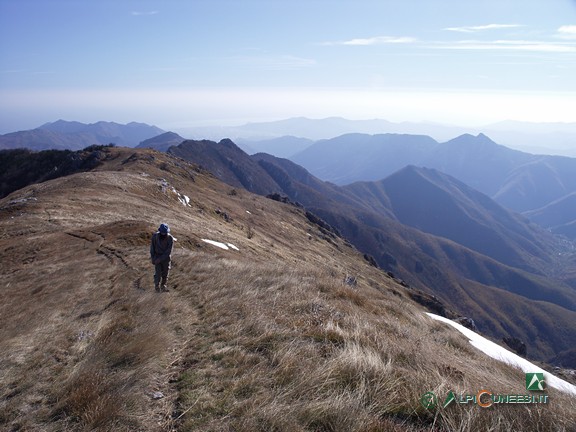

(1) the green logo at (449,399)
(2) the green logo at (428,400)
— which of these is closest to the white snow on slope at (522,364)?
(1) the green logo at (449,399)

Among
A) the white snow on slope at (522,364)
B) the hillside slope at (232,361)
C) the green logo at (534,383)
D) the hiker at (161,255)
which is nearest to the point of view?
the hillside slope at (232,361)

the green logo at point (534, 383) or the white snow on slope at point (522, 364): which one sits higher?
the green logo at point (534, 383)

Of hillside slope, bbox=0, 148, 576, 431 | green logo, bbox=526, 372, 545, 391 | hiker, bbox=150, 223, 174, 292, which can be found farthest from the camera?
hiker, bbox=150, 223, 174, 292

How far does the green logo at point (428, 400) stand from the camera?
4934 mm

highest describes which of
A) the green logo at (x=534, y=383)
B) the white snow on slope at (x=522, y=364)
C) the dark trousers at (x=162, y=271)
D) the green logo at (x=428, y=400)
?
the green logo at (x=428, y=400)

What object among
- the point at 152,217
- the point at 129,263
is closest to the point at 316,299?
the point at 129,263

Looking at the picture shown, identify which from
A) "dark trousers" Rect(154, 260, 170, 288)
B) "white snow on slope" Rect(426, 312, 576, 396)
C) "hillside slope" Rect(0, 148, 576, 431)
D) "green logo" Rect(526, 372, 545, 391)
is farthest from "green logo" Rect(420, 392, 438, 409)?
"dark trousers" Rect(154, 260, 170, 288)

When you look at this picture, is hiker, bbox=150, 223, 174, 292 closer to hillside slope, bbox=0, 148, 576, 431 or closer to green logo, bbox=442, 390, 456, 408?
hillside slope, bbox=0, 148, 576, 431

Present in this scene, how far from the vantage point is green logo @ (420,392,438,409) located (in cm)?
493

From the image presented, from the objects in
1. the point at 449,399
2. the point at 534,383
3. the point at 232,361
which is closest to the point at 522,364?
the point at 534,383

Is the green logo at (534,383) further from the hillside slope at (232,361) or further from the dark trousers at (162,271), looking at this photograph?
the dark trousers at (162,271)

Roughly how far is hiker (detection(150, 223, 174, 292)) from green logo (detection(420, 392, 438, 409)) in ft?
34.5

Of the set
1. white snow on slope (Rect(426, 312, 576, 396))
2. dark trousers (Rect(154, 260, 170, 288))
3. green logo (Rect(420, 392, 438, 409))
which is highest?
green logo (Rect(420, 392, 438, 409))

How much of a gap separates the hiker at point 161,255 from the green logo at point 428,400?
10.5 m
